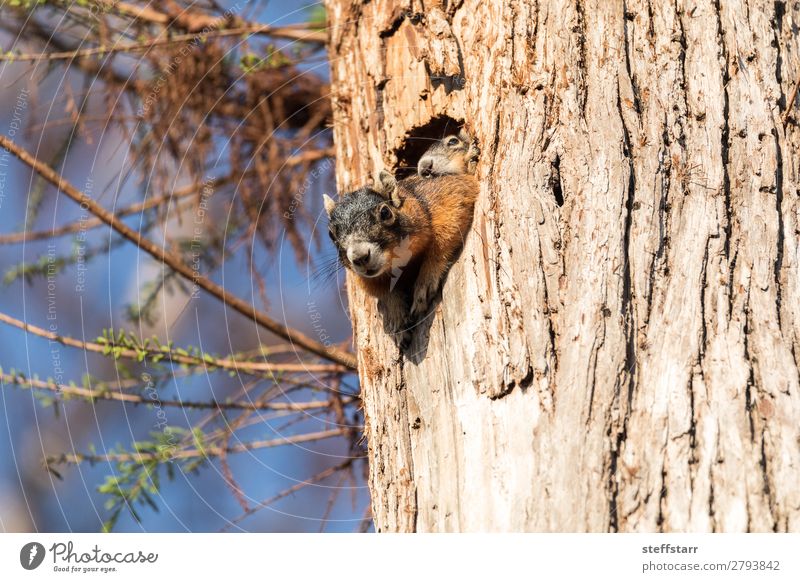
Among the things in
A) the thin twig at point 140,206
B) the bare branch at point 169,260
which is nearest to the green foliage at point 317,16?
the thin twig at point 140,206

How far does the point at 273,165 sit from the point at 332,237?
1.88m

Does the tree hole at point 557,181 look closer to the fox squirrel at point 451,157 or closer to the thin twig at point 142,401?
the fox squirrel at point 451,157

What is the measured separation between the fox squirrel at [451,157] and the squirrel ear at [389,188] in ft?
1.11

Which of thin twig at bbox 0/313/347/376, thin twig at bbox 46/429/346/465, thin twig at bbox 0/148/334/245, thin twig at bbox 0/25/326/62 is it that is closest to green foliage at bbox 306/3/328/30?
thin twig at bbox 0/25/326/62

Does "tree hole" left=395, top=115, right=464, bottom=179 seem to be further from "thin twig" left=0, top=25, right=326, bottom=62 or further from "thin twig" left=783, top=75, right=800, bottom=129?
"thin twig" left=783, top=75, right=800, bottom=129

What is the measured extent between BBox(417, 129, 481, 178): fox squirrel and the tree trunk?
0.15 metres

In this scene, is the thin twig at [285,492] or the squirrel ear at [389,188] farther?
the thin twig at [285,492]

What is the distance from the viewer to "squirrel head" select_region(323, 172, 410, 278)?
3783 mm

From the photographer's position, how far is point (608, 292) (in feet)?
10.4

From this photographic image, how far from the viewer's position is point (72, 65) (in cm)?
592

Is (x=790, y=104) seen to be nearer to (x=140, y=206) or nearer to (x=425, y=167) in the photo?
(x=425, y=167)

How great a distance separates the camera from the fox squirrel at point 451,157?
416 cm

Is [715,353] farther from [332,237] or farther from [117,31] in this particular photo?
[117,31]

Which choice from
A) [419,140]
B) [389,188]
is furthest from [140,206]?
[389,188]
